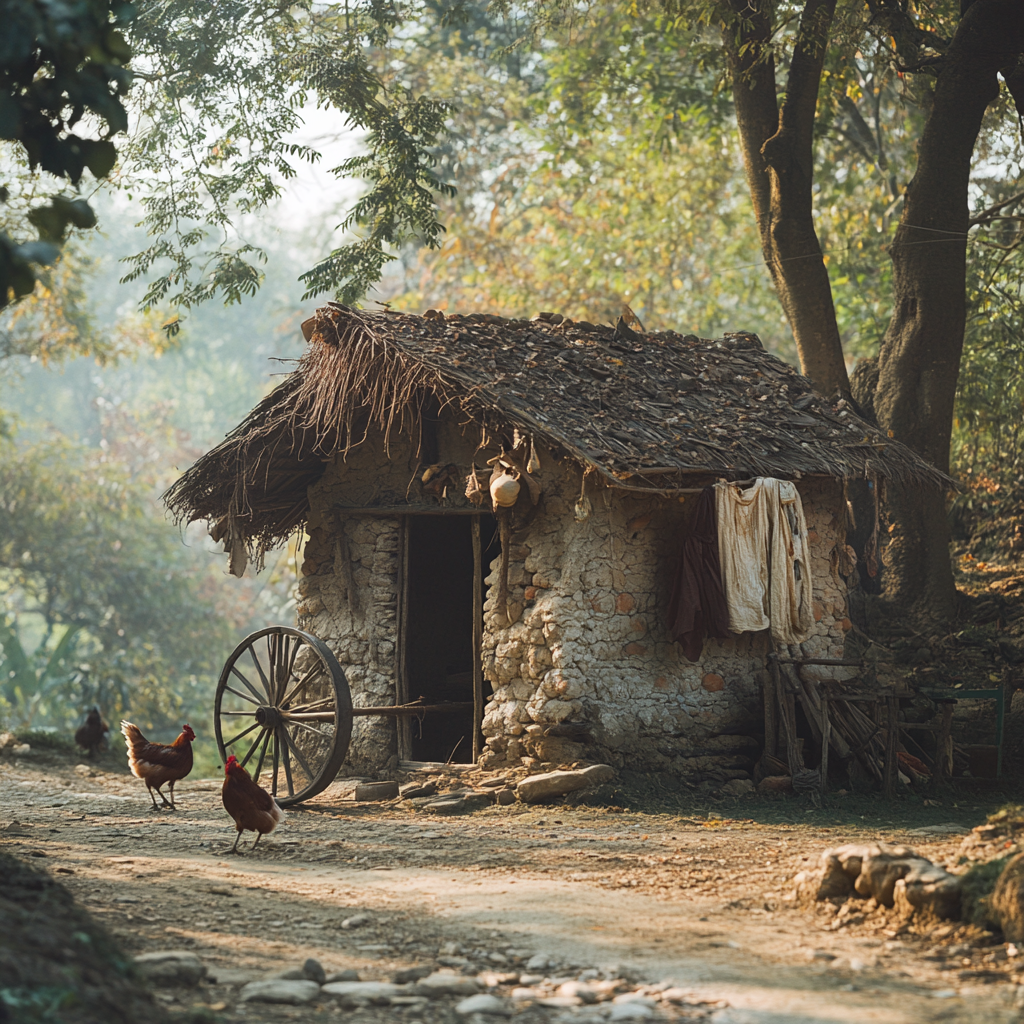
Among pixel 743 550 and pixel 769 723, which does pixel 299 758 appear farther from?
pixel 743 550

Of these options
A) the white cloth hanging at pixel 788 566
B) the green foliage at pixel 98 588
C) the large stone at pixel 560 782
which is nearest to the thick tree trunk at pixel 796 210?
the white cloth hanging at pixel 788 566

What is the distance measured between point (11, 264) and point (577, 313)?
61.8 ft

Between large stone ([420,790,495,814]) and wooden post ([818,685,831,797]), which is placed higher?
wooden post ([818,685,831,797])

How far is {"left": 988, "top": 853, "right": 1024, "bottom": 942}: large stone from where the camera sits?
4134 millimetres

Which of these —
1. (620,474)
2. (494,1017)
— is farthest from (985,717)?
(494,1017)

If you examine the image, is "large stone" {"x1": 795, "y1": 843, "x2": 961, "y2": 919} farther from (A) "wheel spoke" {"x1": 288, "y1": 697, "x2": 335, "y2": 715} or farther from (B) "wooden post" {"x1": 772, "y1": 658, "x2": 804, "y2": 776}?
(A) "wheel spoke" {"x1": 288, "y1": 697, "x2": 335, "y2": 715}

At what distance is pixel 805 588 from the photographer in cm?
904

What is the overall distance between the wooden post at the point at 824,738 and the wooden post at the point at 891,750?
17.6 inches

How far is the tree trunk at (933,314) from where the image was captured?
1116cm

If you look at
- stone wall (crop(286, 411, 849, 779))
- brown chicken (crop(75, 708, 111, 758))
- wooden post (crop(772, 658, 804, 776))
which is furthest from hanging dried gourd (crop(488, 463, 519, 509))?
brown chicken (crop(75, 708, 111, 758))

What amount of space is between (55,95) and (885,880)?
4.65m

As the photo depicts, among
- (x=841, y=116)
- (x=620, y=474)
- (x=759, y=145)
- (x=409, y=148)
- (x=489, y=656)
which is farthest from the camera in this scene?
(x=841, y=116)

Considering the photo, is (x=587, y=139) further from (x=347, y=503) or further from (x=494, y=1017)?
(x=494, y=1017)

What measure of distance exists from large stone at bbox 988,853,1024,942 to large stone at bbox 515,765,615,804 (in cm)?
395
